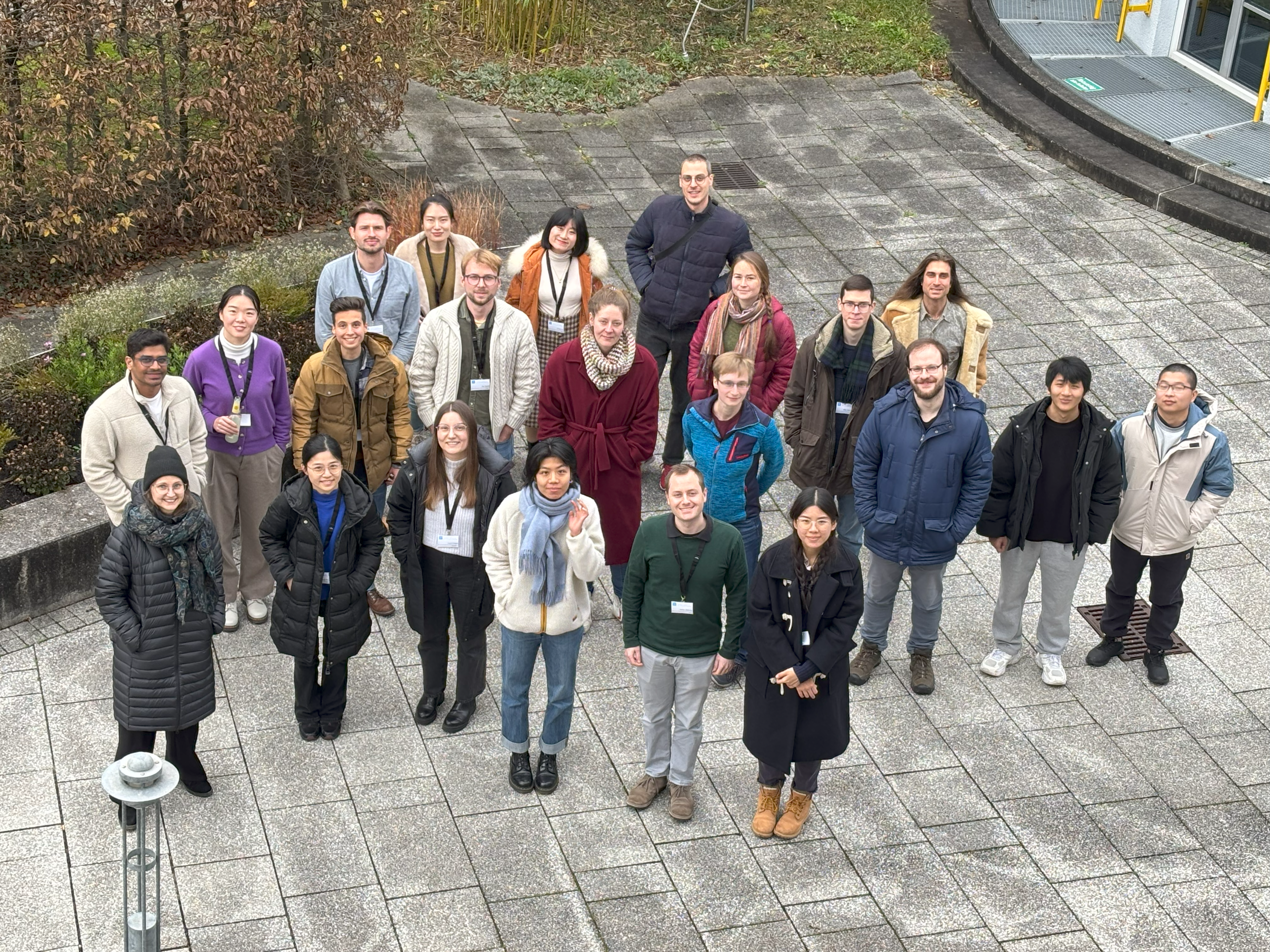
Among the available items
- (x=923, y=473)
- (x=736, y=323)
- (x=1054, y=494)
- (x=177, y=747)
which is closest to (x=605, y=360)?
(x=736, y=323)

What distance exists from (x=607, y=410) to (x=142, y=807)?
11.9 ft

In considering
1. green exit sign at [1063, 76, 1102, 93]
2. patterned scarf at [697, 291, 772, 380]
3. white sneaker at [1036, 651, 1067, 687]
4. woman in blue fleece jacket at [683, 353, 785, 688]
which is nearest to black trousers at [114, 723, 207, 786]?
woman in blue fleece jacket at [683, 353, 785, 688]

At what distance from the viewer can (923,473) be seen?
780 cm

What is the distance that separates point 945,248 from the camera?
12867mm

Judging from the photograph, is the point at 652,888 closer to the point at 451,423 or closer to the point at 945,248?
the point at 451,423

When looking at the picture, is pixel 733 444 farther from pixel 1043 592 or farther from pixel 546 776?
pixel 1043 592

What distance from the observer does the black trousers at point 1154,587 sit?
834 cm

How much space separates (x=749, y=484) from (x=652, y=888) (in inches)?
81.8

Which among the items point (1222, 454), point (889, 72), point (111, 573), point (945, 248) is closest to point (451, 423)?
point (111, 573)

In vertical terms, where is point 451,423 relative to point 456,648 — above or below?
above

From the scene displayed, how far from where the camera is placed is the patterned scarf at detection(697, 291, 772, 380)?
28.5ft

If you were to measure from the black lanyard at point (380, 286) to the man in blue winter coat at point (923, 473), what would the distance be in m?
2.83

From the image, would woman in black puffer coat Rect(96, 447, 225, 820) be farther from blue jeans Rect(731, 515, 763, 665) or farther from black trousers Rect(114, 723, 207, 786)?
blue jeans Rect(731, 515, 763, 665)

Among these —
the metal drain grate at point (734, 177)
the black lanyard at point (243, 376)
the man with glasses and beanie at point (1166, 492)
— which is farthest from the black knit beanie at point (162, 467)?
the metal drain grate at point (734, 177)
